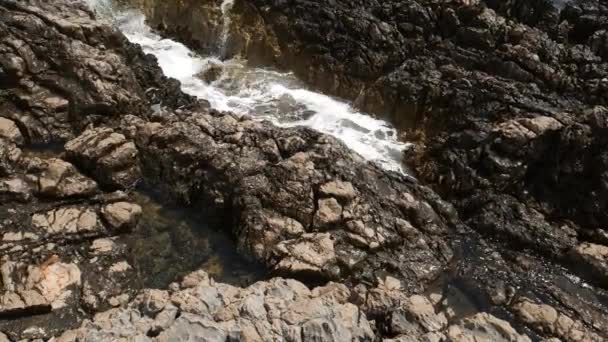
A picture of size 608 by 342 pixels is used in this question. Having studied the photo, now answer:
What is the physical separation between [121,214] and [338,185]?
8.06m

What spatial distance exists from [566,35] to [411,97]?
27.1 ft

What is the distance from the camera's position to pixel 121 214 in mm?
19562

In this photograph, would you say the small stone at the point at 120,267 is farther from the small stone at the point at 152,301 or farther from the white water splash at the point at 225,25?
the white water splash at the point at 225,25

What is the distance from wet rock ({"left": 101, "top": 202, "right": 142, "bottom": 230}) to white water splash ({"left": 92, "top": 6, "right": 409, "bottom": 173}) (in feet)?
30.6

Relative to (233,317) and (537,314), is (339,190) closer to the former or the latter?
(233,317)

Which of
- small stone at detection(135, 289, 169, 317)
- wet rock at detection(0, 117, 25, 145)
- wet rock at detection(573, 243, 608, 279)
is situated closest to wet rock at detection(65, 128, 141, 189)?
wet rock at detection(0, 117, 25, 145)

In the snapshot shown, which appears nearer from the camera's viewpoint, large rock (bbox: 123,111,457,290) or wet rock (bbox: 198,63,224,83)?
large rock (bbox: 123,111,457,290)

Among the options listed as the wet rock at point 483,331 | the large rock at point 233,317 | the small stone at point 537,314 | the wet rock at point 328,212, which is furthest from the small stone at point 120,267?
the small stone at point 537,314

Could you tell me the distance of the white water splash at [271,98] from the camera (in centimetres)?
2703

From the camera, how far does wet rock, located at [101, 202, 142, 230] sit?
19406 millimetres

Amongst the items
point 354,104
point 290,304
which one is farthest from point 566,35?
point 290,304

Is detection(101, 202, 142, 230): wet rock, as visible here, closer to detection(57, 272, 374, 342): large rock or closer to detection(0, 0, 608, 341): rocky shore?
detection(0, 0, 608, 341): rocky shore

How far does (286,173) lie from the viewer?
21094 millimetres

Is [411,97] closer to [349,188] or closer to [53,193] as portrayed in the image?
[349,188]
